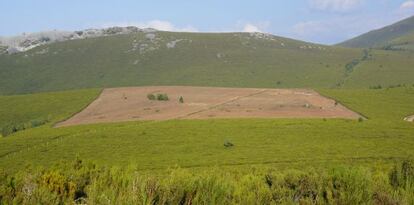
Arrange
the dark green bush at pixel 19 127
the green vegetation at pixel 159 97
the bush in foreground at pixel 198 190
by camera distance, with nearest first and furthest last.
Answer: the bush in foreground at pixel 198 190 < the dark green bush at pixel 19 127 < the green vegetation at pixel 159 97

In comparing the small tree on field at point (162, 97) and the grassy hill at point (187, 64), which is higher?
the grassy hill at point (187, 64)

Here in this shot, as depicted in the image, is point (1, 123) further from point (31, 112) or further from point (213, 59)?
point (213, 59)

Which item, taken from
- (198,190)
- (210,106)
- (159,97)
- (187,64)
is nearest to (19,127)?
(159,97)

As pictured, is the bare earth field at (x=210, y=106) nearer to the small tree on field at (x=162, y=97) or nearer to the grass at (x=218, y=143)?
the small tree on field at (x=162, y=97)

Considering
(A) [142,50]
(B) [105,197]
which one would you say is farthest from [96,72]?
(B) [105,197]

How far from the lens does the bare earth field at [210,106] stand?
78.3m

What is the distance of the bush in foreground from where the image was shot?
10461 mm

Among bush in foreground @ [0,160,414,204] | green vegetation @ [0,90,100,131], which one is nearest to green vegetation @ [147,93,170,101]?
green vegetation @ [0,90,100,131]

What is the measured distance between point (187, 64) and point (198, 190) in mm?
149343

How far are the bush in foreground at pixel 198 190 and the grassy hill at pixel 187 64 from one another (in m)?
120

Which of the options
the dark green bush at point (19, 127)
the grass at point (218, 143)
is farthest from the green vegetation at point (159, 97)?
the grass at point (218, 143)

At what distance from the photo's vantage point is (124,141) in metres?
61.1

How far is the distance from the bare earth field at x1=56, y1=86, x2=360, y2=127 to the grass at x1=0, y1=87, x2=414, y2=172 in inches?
256

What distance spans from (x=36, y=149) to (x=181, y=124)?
20.8 meters
